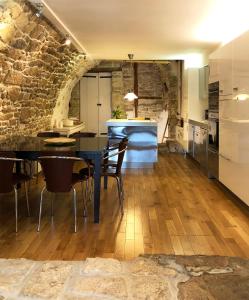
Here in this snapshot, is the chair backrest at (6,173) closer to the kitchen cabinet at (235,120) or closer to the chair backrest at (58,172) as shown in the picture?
the chair backrest at (58,172)

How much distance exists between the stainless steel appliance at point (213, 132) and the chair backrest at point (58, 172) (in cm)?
290

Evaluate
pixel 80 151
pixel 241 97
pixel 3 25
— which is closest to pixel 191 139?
pixel 241 97

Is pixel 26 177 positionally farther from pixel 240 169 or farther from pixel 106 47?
pixel 106 47

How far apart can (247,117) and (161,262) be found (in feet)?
6.96

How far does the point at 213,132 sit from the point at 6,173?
359 centimetres

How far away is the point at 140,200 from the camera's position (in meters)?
5.38

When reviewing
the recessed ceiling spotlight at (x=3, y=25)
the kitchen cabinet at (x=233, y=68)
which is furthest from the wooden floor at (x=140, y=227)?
the recessed ceiling spotlight at (x=3, y=25)

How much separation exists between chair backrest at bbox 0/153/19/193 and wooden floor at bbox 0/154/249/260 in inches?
18.2

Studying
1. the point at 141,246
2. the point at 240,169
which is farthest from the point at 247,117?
the point at 141,246

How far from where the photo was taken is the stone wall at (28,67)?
4559 mm

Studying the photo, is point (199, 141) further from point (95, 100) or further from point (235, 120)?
point (95, 100)

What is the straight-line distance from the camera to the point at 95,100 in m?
12.5

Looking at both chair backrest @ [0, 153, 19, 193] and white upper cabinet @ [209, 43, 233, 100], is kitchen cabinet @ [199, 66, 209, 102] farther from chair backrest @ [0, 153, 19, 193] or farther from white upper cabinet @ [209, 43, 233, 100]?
chair backrest @ [0, 153, 19, 193]

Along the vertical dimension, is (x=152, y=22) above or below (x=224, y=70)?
above
